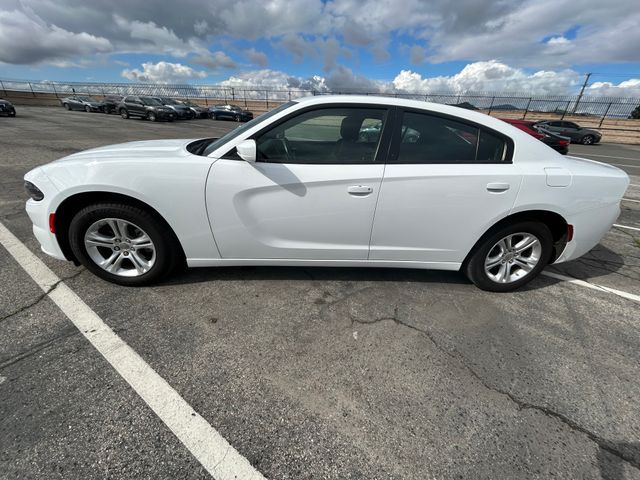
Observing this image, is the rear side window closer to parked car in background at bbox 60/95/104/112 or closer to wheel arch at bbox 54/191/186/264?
wheel arch at bbox 54/191/186/264

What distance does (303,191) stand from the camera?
2416 millimetres

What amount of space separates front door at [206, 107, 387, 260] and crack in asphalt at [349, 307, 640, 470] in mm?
606

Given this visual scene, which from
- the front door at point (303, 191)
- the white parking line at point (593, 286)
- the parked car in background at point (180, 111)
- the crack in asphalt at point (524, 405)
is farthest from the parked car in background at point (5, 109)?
the white parking line at point (593, 286)

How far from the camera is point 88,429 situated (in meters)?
1.63

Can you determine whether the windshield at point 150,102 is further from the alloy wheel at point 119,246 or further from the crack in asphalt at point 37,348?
the crack in asphalt at point 37,348

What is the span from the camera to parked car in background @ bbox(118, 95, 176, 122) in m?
22.7

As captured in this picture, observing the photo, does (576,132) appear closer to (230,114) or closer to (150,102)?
(230,114)

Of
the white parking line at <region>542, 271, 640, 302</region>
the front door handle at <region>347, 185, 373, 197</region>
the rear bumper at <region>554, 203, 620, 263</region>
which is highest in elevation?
the front door handle at <region>347, 185, 373, 197</region>

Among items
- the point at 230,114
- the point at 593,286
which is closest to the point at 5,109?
the point at 230,114

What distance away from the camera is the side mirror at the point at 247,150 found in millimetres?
2227

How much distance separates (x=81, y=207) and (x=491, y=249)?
3.42 meters

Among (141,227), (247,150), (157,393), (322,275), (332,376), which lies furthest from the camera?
(322,275)

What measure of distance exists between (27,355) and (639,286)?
17.3 ft

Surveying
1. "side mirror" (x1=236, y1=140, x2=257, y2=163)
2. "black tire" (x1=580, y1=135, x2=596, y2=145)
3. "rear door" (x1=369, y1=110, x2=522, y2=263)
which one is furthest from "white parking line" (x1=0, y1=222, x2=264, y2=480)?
"black tire" (x1=580, y1=135, x2=596, y2=145)
